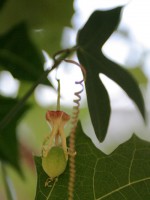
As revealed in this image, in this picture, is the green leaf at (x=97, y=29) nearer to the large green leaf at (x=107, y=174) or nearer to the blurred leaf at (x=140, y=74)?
the large green leaf at (x=107, y=174)

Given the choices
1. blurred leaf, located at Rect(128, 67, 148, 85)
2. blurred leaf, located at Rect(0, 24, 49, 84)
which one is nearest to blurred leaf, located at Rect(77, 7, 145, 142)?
blurred leaf, located at Rect(0, 24, 49, 84)

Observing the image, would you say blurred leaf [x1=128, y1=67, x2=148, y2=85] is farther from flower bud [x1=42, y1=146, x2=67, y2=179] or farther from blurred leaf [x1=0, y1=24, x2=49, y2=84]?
flower bud [x1=42, y1=146, x2=67, y2=179]

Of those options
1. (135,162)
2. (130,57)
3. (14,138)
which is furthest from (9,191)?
(130,57)

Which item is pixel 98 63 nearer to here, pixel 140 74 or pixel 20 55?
pixel 20 55

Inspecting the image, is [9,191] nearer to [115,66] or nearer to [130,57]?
[115,66]

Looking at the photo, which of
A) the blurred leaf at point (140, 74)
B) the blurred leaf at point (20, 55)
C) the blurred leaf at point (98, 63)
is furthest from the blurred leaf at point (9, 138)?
the blurred leaf at point (140, 74)

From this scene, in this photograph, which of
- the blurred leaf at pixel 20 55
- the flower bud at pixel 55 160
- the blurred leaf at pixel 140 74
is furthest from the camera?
the blurred leaf at pixel 140 74
